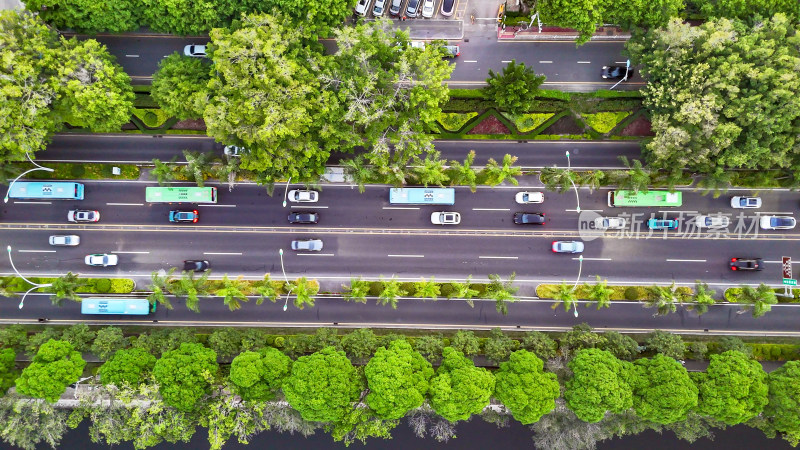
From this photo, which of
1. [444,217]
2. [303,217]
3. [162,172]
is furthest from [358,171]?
[162,172]

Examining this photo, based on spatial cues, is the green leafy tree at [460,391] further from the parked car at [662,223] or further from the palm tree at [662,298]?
the parked car at [662,223]

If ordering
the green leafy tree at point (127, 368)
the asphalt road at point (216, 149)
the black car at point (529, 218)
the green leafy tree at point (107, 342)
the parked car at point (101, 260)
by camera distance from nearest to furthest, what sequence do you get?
the green leafy tree at point (127, 368)
the green leafy tree at point (107, 342)
the parked car at point (101, 260)
the black car at point (529, 218)
the asphalt road at point (216, 149)

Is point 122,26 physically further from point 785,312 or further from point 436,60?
point 785,312

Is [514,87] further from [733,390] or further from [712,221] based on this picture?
[733,390]

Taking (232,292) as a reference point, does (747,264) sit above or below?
above

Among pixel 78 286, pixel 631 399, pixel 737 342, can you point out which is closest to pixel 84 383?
pixel 78 286

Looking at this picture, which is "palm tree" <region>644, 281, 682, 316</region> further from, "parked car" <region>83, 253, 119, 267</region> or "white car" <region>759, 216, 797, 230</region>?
"parked car" <region>83, 253, 119, 267</region>

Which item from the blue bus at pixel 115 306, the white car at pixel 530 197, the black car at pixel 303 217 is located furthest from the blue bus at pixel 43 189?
the white car at pixel 530 197
